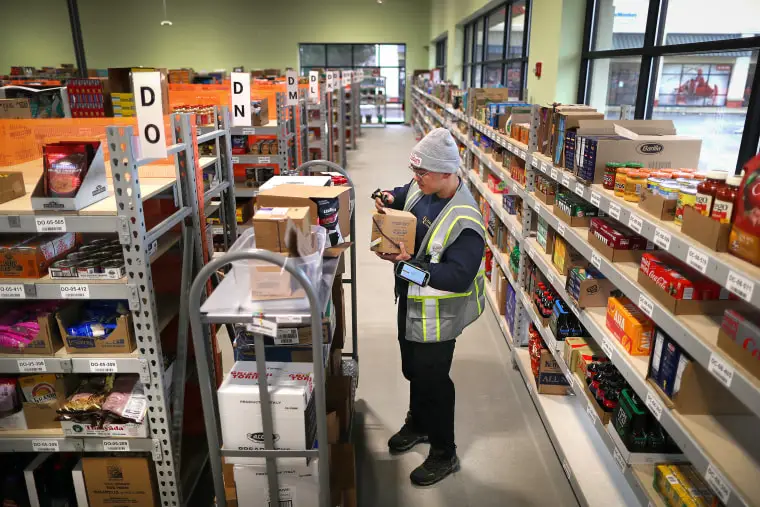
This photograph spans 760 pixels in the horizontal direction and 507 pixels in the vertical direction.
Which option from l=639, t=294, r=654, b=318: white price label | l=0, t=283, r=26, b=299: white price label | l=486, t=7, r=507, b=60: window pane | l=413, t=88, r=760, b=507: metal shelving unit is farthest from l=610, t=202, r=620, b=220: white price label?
l=486, t=7, r=507, b=60: window pane

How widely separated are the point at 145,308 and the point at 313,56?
783 inches

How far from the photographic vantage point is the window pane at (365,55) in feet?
65.4

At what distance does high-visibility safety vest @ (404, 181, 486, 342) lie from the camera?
7.76ft

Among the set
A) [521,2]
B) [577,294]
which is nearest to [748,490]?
[577,294]

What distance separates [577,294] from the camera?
8.57ft

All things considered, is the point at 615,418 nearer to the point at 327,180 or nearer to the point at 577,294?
the point at 577,294

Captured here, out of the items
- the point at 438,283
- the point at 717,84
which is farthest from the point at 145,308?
the point at 717,84

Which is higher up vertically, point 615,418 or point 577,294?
point 577,294

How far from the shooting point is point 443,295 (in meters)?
2.42

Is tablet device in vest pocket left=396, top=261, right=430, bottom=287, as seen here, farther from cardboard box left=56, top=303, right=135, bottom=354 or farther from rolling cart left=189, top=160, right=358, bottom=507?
cardboard box left=56, top=303, right=135, bottom=354

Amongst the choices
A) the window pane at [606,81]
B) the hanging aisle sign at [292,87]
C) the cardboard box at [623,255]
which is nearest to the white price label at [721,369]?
the cardboard box at [623,255]

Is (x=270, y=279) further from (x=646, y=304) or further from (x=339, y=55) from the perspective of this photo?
(x=339, y=55)

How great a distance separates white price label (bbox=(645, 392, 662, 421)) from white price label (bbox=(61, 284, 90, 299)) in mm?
2169

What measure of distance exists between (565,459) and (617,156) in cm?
157
